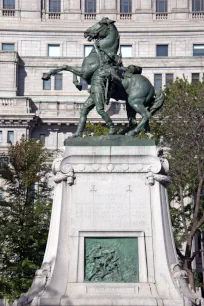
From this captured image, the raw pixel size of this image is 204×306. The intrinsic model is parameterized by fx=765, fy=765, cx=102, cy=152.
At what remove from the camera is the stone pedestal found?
21844mm

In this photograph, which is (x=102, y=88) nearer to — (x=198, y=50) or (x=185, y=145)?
(x=185, y=145)

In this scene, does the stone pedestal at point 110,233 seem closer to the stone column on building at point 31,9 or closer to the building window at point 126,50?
the building window at point 126,50

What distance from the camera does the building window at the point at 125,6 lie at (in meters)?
82.5

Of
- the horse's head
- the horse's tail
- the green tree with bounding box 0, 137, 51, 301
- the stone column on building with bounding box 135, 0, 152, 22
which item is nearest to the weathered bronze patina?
the horse's tail

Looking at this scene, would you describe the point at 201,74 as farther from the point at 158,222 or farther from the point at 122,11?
the point at 158,222

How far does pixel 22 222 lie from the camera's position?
142 ft

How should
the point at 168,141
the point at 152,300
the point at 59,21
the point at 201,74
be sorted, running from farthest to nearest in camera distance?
the point at 59,21, the point at 201,74, the point at 168,141, the point at 152,300

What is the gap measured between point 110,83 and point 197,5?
196 feet

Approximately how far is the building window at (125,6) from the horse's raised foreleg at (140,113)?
5968cm

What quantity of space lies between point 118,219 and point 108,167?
1610mm

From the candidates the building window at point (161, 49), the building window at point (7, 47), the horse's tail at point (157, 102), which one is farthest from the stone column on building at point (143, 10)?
the horse's tail at point (157, 102)

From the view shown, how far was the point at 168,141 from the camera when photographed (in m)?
46.0

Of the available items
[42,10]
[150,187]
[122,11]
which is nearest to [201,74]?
[122,11]

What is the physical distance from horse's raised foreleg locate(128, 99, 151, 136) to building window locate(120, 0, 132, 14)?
59.7m
